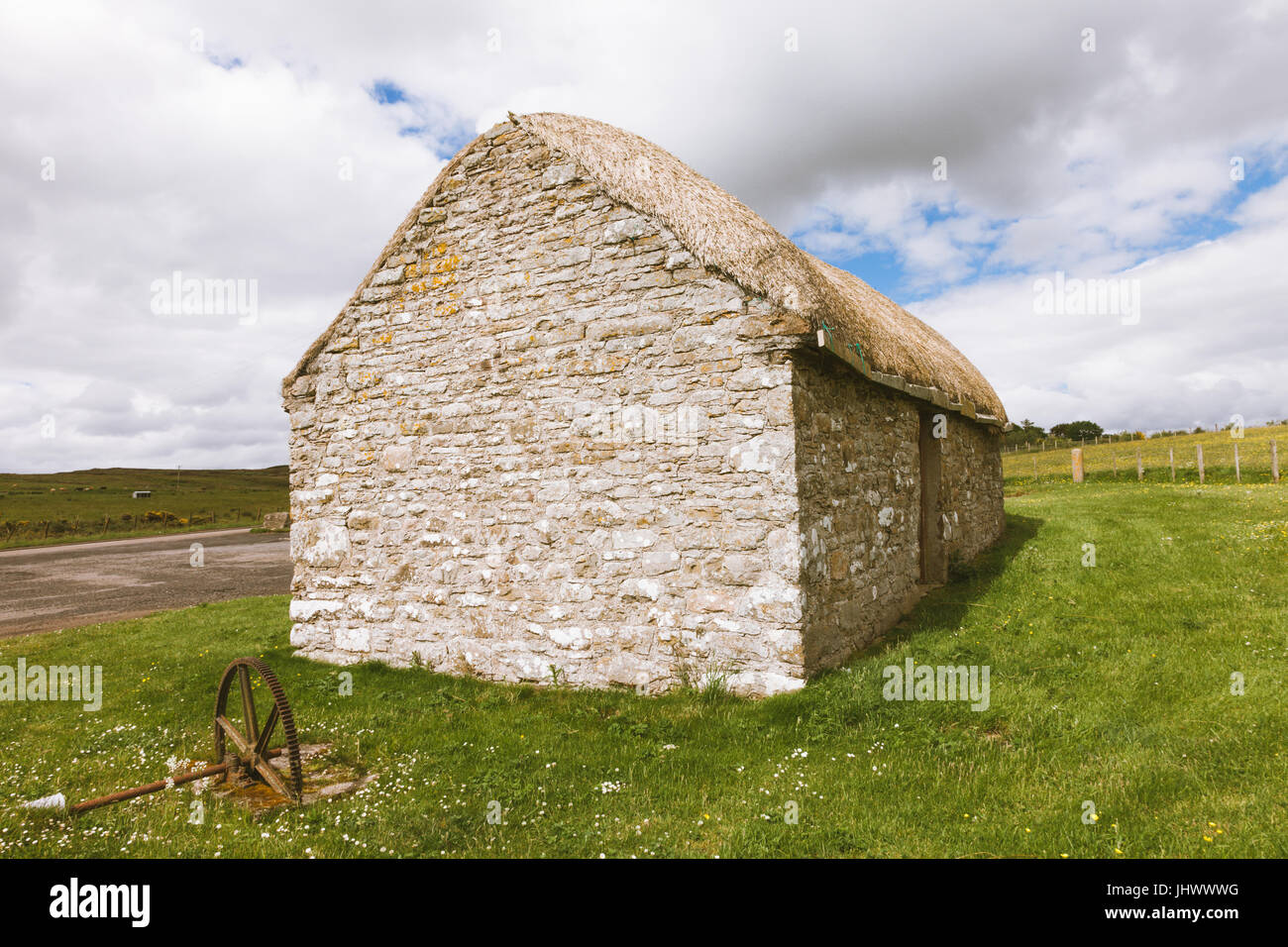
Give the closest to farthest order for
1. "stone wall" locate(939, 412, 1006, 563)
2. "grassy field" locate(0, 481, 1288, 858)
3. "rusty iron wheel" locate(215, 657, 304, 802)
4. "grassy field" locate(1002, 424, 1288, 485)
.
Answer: "grassy field" locate(0, 481, 1288, 858) < "rusty iron wheel" locate(215, 657, 304, 802) < "stone wall" locate(939, 412, 1006, 563) < "grassy field" locate(1002, 424, 1288, 485)

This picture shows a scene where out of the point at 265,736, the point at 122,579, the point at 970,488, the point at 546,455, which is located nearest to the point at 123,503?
the point at 122,579

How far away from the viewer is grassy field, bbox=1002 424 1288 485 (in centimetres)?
2345

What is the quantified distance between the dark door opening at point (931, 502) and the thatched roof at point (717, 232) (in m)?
1.73

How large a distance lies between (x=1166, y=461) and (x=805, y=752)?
1305 inches

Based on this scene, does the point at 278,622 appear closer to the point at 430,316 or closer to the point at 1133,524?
the point at 430,316

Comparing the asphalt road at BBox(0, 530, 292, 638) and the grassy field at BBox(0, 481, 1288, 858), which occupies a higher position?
the asphalt road at BBox(0, 530, 292, 638)

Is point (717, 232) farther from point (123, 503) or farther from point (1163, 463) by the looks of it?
point (123, 503)

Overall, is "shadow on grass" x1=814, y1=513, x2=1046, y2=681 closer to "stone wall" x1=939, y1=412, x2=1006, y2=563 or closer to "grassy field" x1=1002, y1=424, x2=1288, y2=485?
"stone wall" x1=939, y1=412, x2=1006, y2=563

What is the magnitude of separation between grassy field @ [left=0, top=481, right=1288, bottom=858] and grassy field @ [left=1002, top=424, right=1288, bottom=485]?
15746 millimetres

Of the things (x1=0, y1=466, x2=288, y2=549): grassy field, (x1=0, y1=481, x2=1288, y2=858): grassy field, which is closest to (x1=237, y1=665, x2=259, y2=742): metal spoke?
(x1=0, y1=481, x2=1288, y2=858): grassy field

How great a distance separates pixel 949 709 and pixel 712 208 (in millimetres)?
5098

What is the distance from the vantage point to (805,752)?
16.1 feet

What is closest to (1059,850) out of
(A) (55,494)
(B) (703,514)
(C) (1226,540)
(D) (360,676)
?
(B) (703,514)

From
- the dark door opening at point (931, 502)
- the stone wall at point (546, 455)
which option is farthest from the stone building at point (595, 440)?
the dark door opening at point (931, 502)
